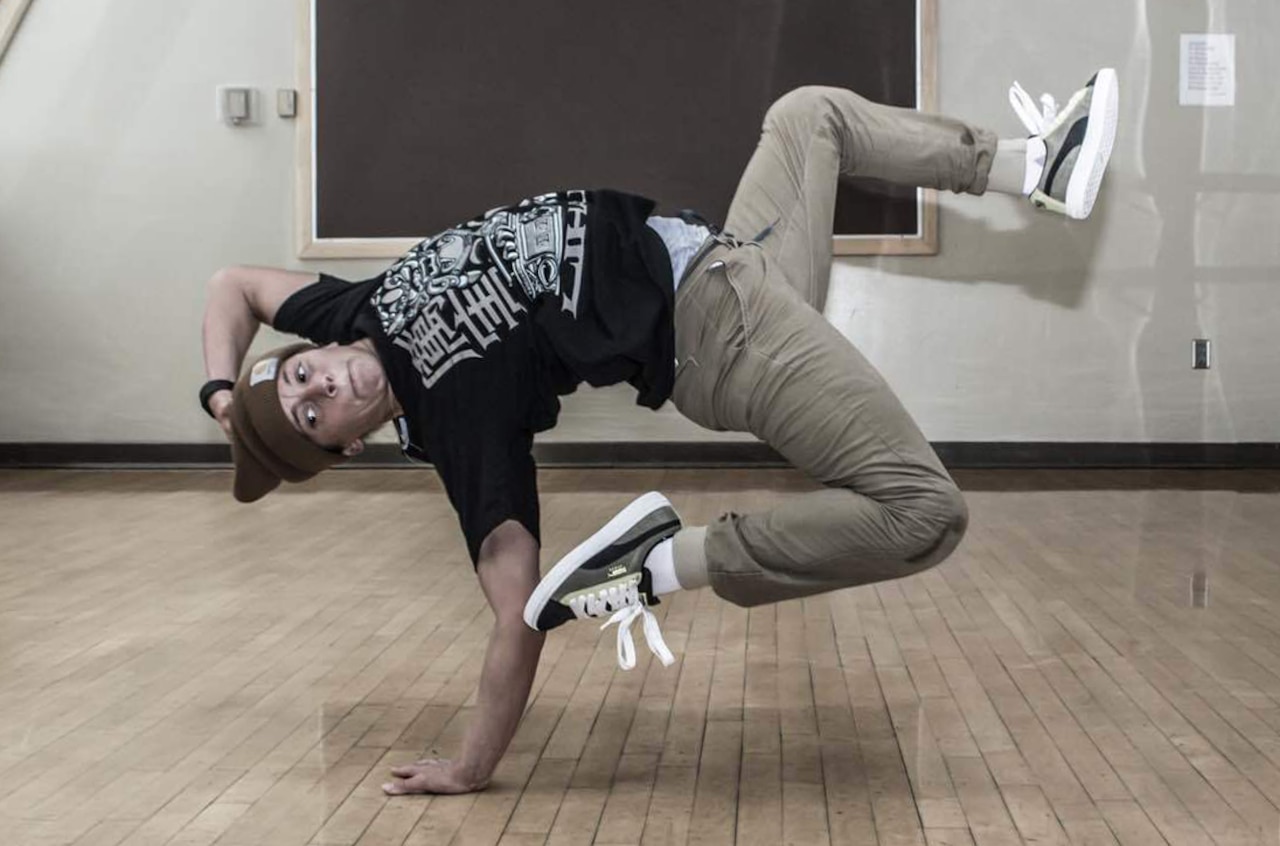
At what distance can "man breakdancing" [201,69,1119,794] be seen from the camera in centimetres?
233

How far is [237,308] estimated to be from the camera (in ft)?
8.66

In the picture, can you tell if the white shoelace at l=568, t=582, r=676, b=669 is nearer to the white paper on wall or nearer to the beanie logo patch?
the beanie logo patch

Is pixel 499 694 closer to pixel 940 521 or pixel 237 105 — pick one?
pixel 940 521

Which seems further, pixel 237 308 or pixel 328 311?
pixel 237 308

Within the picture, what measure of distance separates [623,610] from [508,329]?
1.54 ft

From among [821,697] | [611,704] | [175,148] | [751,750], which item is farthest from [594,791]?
[175,148]

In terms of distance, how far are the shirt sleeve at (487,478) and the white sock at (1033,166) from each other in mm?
1583

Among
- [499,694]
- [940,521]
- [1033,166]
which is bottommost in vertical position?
[499,694]

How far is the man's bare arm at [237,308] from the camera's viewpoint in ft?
8.50

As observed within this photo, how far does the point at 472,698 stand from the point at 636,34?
3.87 meters

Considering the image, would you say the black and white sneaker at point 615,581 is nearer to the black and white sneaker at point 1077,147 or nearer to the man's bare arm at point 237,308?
the man's bare arm at point 237,308

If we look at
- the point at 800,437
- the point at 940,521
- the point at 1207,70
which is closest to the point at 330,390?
the point at 800,437

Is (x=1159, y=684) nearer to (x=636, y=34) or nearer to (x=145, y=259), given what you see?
(x=636, y=34)

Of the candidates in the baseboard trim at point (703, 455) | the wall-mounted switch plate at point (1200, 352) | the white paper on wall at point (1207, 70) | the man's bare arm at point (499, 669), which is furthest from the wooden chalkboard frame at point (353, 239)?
the man's bare arm at point (499, 669)
